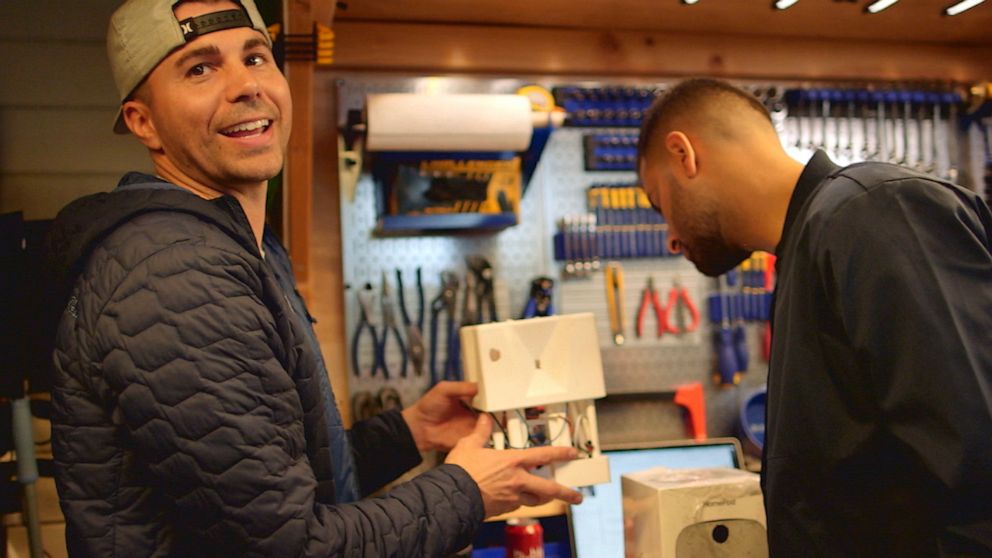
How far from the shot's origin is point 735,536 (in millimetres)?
1745

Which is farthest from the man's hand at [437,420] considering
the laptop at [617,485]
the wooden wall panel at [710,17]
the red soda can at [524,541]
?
the wooden wall panel at [710,17]

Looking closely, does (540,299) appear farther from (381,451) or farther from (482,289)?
(381,451)

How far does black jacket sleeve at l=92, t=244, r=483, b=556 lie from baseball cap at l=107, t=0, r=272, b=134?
0.41 metres

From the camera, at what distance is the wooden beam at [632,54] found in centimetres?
292

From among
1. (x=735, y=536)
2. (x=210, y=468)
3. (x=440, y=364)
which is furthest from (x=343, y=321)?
(x=210, y=468)

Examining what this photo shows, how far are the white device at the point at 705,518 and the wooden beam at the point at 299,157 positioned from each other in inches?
47.5

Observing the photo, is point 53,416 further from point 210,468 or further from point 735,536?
point 735,536

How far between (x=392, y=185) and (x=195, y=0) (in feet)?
4.36

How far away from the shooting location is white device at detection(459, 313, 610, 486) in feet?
5.52

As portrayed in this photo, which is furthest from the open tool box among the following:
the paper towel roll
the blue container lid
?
the blue container lid

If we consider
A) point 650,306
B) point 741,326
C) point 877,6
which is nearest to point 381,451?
point 650,306

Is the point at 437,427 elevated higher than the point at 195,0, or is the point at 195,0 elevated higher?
the point at 195,0

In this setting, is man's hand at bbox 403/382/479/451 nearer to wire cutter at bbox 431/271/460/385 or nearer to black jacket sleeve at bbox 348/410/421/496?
black jacket sleeve at bbox 348/410/421/496

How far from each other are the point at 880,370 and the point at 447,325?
1.79 metres
